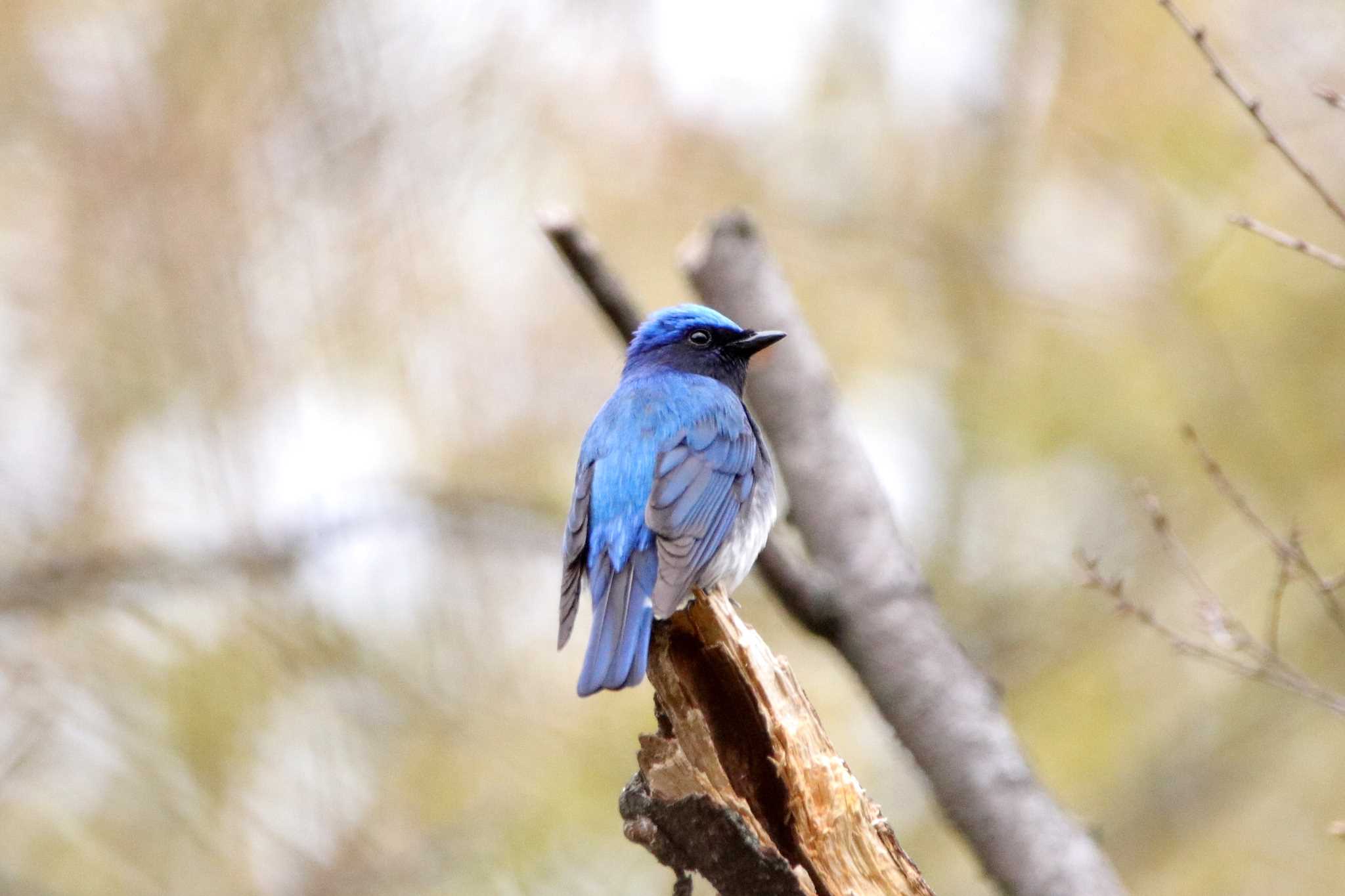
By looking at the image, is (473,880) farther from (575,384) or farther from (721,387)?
(575,384)

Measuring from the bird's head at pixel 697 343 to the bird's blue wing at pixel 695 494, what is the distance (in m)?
0.40

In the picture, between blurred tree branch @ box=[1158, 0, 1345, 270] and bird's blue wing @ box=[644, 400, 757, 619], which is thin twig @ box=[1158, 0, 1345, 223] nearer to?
blurred tree branch @ box=[1158, 0, 1345, 270]

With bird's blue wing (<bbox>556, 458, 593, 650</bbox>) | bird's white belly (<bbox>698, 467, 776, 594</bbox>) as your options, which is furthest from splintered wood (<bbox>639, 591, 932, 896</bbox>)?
bird's blue wing (<bbox>556, 458, 593, 650</bbox>)

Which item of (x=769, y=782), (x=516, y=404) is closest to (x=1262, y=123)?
(x=769, y=782)

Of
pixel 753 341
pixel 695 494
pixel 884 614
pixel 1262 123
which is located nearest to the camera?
pixel 1262 123

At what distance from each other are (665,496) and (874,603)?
1.08 meters

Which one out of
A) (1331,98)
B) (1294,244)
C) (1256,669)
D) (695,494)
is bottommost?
(695,494)

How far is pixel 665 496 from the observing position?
4723mm

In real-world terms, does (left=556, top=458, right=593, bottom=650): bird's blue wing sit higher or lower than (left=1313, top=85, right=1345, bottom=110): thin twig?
lower

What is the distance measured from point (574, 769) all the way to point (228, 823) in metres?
1.56

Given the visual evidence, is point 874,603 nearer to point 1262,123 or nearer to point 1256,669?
point 1256,669

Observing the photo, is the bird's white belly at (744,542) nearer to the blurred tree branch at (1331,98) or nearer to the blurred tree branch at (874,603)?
the blurred tree branch at (874,603)

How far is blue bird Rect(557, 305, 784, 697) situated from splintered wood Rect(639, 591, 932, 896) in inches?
12.9

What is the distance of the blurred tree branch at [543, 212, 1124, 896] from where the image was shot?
464 centimetres
